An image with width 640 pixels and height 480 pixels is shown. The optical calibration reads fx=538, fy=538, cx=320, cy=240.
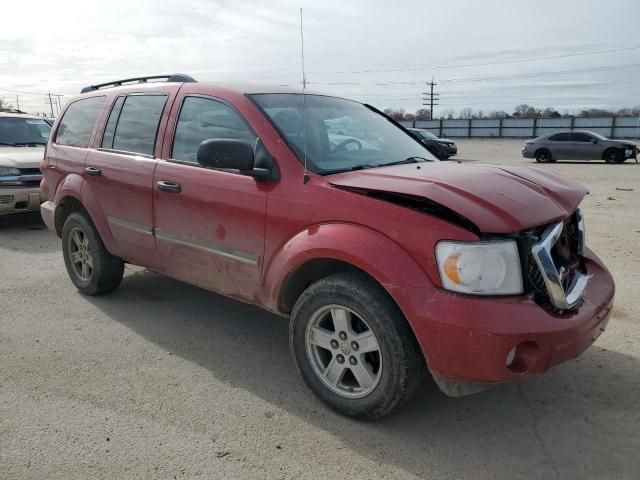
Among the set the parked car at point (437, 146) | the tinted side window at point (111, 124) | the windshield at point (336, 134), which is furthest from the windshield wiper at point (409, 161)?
the tinted side window at point (111, 124)

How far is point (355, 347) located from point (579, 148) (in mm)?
22209

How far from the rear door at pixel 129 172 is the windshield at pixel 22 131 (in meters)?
5.86

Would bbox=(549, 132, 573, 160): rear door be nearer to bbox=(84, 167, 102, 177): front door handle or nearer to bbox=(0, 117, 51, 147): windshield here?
bbox=(0, 117, 51, 147): windshield

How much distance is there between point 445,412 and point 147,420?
5.49 feet

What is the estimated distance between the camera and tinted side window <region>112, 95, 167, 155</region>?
4.15 m

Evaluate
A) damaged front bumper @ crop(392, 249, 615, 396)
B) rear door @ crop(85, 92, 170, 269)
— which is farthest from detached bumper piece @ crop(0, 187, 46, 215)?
damaged front bumper @ crop(392, 249, 615, 396)

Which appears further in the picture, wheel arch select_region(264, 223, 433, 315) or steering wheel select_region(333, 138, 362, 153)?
steering wheel select_region(333, 138, 362, 153)

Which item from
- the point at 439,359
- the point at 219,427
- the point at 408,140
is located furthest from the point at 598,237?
the point at 219,427

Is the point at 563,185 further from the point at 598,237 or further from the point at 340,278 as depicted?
the point at 598,237

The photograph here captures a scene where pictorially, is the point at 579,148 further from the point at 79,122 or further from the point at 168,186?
the point at 168,186

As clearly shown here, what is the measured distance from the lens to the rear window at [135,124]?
4.16 meters

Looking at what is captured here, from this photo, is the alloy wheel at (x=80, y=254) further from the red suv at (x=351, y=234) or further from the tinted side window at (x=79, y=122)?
the tinted side window at (x=79, y=122)

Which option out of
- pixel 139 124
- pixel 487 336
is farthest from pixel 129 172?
pixel 487 336

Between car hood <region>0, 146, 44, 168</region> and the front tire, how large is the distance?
263 inches
